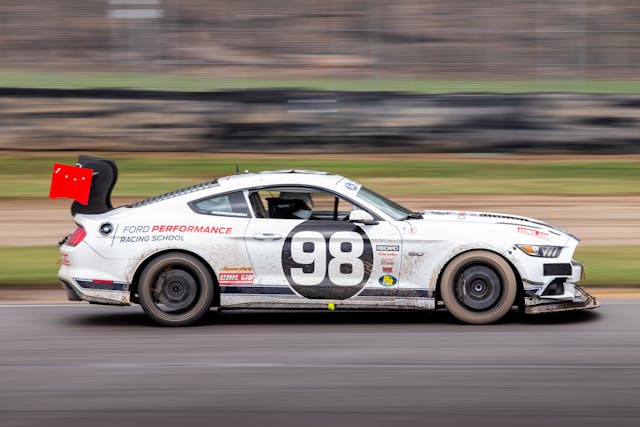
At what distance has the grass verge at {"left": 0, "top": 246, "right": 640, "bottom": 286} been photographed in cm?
1116

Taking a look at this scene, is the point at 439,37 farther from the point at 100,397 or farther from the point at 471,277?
the point at 100,397

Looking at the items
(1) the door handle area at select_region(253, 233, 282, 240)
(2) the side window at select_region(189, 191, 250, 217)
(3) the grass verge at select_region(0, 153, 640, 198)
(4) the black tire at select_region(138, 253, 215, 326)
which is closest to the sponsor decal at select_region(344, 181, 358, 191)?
(1) the door handle area at select_region(253, 233, 282, 240)

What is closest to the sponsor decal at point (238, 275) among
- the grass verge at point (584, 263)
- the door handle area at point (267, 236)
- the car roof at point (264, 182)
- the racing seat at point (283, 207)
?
the door handle area at point (267, 236)

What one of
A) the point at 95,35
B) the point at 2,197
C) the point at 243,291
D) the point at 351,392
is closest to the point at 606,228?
the point at 243,291

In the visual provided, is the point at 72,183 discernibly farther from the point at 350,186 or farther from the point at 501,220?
the point at 501,220

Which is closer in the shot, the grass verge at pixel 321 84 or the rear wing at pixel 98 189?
the rear wing at pixel 98 189

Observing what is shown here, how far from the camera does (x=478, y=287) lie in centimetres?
880

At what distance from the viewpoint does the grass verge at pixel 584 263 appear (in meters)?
11.2

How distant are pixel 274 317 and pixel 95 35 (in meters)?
16.3

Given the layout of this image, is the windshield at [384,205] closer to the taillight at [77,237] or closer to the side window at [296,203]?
the side window at [296,203]

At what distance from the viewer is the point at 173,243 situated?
8.92 m

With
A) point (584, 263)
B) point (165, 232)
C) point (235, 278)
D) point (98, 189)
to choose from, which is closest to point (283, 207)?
point (235, 278)

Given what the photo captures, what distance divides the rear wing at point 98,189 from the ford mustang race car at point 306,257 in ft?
0.43

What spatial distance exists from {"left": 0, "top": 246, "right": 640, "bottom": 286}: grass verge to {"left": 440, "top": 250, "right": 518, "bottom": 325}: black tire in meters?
2.51
